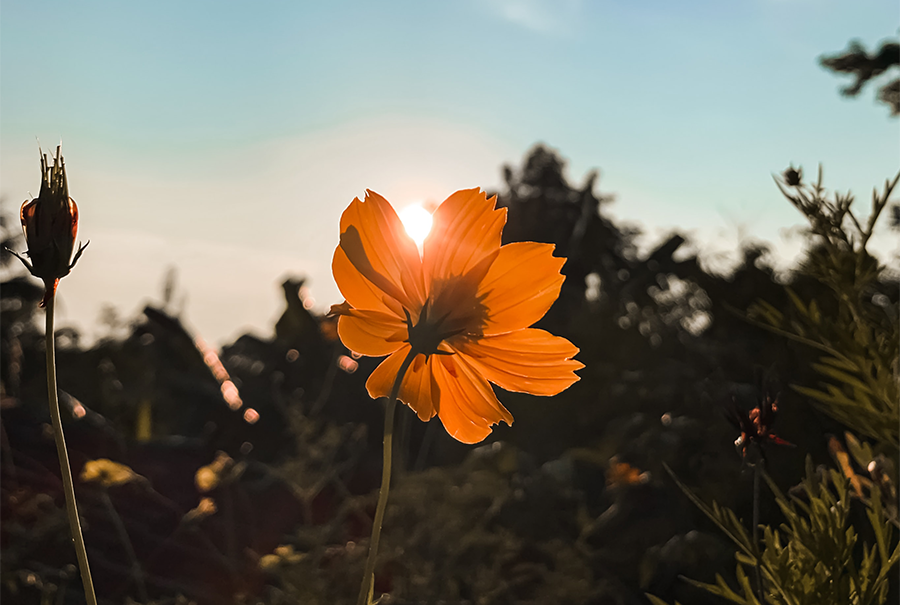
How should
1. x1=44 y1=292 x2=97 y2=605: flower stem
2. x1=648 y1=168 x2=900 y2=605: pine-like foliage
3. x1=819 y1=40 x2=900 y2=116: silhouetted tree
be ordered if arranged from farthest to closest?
x1=819 y1=40 x2=900 y2=116: silhouetted tree, x1=648 y1=168 x2=900 y2=605: pine-like foliage, x1=44 y1=292 x2=97 y2=605: flower stem

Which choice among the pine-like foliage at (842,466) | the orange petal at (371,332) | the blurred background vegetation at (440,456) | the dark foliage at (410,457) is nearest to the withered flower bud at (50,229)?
the orange petal at (371,332)

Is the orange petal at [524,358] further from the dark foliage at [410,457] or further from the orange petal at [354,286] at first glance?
the dark foliage at [410,457]

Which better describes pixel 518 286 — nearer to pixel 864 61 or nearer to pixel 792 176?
pixel 792 176

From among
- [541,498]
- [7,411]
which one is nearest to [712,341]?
[541,498]

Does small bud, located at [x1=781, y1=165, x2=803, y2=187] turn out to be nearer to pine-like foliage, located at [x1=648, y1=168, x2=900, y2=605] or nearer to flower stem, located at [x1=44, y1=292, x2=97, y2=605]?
pine-like foliage, located at [x1=648, y1=168, x2=900, y2=605]

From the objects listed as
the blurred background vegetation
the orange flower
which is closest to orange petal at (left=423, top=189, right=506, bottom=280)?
the orange flower

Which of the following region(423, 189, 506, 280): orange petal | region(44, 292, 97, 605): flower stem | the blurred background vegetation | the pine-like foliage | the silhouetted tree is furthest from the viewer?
the silhouetted tree
